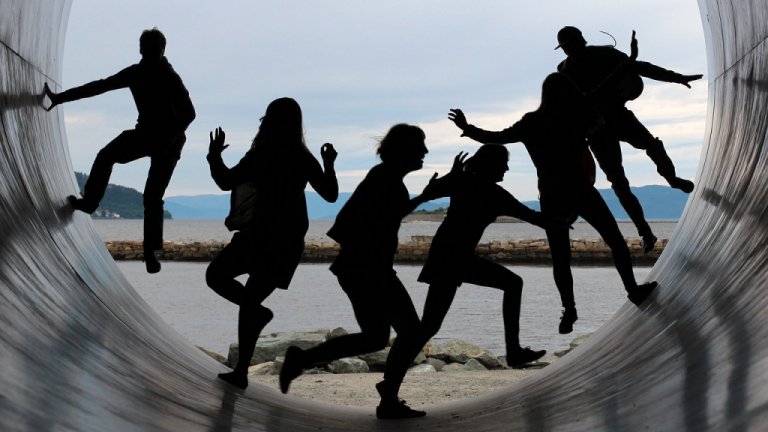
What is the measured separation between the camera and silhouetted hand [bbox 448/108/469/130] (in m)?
5.11

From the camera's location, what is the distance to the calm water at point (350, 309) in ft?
62.0

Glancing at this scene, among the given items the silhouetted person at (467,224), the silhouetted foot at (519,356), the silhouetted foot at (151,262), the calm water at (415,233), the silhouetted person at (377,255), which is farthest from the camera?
the calm water at (415,233)

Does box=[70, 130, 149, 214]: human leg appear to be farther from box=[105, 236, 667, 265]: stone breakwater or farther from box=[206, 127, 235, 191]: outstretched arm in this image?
box=[105, 236, 667, 265]: stone breakwater

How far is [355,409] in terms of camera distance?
6.90 metres

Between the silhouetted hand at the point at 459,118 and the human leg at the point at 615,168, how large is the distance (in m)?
1.15

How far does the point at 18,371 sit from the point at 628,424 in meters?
1.97

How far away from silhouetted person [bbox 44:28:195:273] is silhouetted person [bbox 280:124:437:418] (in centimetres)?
162

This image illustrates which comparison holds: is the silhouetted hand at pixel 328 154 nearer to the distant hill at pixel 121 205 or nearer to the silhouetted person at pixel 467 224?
the silhouetted person at pixel 467 224

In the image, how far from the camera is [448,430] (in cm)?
500

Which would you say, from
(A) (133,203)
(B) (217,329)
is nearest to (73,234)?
(B) (217,329)

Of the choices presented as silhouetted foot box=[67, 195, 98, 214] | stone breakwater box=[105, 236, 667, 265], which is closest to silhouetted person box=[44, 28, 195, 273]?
silhouetted foot box=[67, 195, 98, 214]

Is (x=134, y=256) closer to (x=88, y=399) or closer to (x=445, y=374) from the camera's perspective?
(x=445, y=374)

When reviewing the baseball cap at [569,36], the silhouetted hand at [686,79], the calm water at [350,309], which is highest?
the baseball cap at [569,36]

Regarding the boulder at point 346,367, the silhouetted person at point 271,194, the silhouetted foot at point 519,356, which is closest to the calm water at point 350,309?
the boulder at point 346,367
